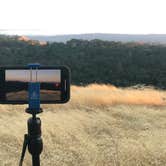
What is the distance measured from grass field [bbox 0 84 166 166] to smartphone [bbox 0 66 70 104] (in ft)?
7.35

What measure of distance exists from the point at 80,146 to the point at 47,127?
3.32 feet

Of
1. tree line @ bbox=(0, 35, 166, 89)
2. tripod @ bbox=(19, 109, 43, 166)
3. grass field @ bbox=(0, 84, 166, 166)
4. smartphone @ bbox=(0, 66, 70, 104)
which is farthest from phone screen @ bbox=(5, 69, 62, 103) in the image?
tree line @ bbox=(0, 35, 166, 89)

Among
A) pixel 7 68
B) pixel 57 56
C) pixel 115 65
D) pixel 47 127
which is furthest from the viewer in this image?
pixel 57 56

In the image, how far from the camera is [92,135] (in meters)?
6.17

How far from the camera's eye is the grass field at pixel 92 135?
16.1ft

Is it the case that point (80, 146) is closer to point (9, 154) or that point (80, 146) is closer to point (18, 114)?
point (9, 154)

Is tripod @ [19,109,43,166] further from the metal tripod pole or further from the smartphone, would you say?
the smartphone

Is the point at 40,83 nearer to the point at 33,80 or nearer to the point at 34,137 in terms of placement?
the point at 33,80

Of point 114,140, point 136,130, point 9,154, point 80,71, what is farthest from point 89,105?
point 80,71

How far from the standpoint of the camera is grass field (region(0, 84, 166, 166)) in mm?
4906

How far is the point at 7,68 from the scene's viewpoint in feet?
8.46

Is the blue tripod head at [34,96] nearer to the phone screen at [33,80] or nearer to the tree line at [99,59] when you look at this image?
the phone screen at [33,80]

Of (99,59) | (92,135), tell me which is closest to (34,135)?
(92,135)

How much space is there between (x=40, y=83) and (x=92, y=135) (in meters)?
3.68
